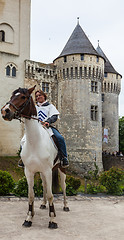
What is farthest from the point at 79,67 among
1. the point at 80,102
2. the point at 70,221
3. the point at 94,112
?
the point at 70,221

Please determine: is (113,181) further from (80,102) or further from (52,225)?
Result: (80,102)

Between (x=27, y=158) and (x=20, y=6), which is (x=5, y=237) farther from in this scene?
(x=20, y=6)

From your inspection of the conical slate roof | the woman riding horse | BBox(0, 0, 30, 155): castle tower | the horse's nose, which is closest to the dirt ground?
the woman riding horse

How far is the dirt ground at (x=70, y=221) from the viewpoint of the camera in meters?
5.35

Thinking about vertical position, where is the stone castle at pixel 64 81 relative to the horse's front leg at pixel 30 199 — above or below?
above

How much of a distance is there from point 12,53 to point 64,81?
24.5ft

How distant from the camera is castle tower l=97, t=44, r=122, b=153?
133 feet

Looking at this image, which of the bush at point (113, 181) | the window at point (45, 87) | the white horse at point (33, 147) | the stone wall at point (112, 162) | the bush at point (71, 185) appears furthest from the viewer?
the stone wall at point (112, 162)

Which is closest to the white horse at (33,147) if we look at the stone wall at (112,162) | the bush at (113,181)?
the bush at (113,181)

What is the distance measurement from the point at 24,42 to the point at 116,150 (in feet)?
73.3

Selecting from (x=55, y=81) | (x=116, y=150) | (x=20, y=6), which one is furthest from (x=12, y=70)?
(x=116, y=150)

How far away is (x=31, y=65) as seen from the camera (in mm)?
31281

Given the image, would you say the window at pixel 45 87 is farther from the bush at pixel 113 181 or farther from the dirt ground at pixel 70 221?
the dirt ground at pixel 70 221

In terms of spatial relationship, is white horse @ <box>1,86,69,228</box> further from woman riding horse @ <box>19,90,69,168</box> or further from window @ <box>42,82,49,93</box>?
window @ <box>42,82,49,93</box>
